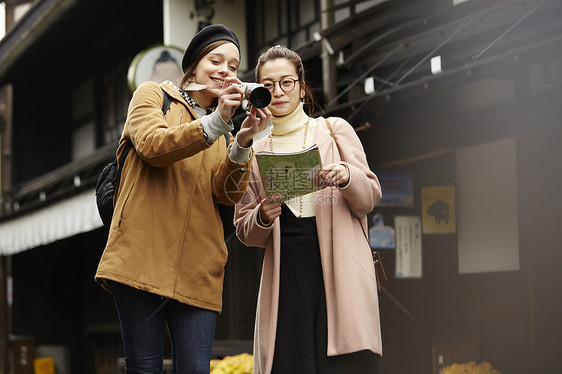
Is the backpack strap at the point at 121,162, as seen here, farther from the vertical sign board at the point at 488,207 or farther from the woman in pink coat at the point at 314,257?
the vertical sign board at the point at 488,207

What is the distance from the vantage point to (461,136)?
220 inches

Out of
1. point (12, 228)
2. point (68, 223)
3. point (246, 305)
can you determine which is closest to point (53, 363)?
point (12, 228)

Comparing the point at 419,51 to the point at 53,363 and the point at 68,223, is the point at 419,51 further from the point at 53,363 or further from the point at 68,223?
the point at 53,363

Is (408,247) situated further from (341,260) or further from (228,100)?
(228,100)

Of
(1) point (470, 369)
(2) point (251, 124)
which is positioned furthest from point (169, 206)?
(1) point (470, 369)

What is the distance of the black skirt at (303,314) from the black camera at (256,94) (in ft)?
1.84

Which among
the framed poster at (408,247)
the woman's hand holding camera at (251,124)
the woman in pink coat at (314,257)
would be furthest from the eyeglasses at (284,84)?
the framed poster at (408,247)

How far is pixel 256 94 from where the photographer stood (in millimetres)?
2398

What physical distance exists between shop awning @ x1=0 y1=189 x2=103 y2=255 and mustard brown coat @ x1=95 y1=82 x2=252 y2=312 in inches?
242

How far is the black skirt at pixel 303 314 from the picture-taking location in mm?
2684

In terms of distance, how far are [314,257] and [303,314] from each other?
0.24 metres

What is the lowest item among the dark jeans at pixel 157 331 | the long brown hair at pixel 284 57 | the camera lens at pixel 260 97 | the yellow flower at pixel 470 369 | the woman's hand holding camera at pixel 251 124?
the yellow flower at pixel 470 369

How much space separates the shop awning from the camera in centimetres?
882

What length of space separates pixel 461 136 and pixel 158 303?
382cm
